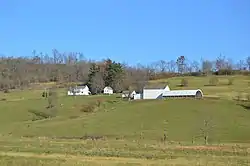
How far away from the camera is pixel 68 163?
94.3 feet

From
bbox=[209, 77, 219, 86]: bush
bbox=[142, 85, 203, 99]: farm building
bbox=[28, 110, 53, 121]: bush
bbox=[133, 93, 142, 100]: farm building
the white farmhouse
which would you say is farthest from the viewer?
bbox=[209, 77, 219, 86]: bush

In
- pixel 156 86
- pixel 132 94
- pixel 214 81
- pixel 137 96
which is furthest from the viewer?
pixel 214 81

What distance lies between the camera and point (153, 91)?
148 meters

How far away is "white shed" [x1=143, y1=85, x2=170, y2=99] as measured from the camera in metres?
147

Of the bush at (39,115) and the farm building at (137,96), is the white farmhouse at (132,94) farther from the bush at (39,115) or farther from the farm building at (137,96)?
the bush at (39,115)

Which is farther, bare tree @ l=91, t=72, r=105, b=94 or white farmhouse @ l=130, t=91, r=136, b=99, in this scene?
bare tree @ l=91, t=72, r=105, b=94

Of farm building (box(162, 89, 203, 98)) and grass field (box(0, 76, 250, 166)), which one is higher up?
farm building (box(162, 89, 203, 98))

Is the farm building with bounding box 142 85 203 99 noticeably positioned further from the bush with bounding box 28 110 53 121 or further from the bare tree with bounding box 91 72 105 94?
the bush with bounding box 28 110 53 121

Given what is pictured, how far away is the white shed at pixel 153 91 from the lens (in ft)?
481

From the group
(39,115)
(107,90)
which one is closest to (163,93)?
(107,90)

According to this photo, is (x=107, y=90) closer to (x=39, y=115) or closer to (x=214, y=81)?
(x=214, y=81)

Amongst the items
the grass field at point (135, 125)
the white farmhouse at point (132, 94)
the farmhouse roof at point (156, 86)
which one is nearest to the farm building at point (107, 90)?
the white farmhouse at point (132, 94)

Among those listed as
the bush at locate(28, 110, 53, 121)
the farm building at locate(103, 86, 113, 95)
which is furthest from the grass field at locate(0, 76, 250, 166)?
the farm building at locate(103, 86, 113, 95)

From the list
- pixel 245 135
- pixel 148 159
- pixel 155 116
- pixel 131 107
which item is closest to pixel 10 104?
pixel 131 107
